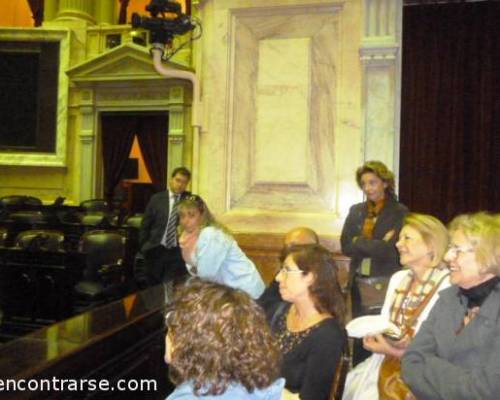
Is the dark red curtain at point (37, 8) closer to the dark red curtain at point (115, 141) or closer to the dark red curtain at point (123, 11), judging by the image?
the dark red curtain at point (123, 11)

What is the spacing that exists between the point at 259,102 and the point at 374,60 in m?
0.85

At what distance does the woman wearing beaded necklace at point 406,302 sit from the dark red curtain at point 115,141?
31.4ft

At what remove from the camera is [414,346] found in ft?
5.71

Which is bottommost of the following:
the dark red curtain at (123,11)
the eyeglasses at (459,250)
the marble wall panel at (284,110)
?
the eyeglasses at (459,250)

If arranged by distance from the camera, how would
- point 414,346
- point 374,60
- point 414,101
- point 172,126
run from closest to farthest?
point 414,346 < point 374,60 < point 414,101 < point 172,126

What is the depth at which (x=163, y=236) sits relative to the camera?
4375 mm

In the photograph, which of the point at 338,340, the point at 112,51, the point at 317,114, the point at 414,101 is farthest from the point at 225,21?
the point at 112,51

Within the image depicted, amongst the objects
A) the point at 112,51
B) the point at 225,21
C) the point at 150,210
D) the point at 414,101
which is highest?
the point at 112,51

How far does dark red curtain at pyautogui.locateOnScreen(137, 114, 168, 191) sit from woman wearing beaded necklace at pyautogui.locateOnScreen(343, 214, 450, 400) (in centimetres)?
926

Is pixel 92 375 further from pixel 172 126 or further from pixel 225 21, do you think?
pixel 172 126

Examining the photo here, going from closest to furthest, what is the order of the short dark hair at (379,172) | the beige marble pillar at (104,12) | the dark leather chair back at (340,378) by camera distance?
the dark leather chair back at (340,378) < the short dark hair at (379,172) < the beige marble pillar at (104,12)

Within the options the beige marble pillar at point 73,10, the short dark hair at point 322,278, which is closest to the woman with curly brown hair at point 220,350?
the short dark hair at point 322,278

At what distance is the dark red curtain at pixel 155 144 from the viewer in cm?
1119

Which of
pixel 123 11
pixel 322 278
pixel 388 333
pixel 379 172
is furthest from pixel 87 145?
pixel 388 333
